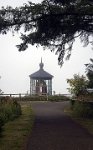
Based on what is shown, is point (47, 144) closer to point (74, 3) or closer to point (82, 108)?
point (74, 3)

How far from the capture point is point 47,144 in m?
14.7

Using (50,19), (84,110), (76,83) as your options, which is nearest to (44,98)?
(76,83)

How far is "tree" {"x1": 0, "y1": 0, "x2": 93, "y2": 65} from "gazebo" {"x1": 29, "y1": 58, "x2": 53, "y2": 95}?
37.0 metres

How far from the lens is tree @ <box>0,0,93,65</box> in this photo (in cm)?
2436

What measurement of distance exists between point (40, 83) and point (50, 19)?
1618 inches

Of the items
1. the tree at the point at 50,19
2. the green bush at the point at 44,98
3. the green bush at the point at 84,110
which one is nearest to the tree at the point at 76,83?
the green bush at the point at 44,98

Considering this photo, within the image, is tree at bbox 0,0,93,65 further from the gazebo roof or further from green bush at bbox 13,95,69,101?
the gazebo roof

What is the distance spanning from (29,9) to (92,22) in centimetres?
451

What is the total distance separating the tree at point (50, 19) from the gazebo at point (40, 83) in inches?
1456

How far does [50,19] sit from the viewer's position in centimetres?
2422

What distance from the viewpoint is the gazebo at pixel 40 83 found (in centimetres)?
6425

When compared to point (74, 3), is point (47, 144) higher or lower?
lower

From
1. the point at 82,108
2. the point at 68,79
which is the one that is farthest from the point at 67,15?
the point at 68,79

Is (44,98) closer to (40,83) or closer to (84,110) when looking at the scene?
(40,83)
